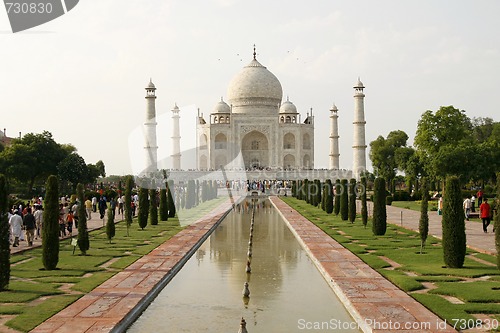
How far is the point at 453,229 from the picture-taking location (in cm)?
841

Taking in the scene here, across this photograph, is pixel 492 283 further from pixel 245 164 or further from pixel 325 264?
pixel 245 164

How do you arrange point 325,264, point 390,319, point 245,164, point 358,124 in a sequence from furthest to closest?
point 245,164, point 358,124, point 325,264, point 390,319

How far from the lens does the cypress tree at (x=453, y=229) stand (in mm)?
8273

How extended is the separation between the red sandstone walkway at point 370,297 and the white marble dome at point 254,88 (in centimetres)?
3896

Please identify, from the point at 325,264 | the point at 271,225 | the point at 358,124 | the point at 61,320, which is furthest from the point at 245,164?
the point at 61,320

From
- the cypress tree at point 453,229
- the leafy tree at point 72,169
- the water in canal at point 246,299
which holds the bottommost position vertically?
the water in canal at point 246,299

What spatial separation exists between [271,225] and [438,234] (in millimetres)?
4510

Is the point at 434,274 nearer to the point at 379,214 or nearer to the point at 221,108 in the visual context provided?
the point at 379,214

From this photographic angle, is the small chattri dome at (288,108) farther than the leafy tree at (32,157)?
Yes

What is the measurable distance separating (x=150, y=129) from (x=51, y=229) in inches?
1345

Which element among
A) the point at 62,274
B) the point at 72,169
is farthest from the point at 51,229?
the point at 72,169

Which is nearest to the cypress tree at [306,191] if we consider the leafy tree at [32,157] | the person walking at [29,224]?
the leafy tree at [32,157]

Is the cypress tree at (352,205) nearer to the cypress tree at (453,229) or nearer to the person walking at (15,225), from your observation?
the cypress tree at (453,229)

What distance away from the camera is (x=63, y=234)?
1305 centimetres
